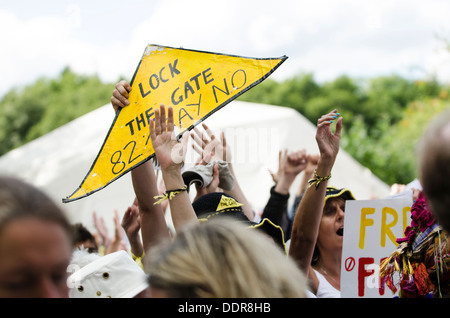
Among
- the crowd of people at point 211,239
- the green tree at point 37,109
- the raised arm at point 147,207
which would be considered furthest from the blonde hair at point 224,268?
the green tree at point 37,109

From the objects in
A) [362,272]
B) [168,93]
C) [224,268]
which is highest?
[168,93]

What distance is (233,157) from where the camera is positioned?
23.7 feet

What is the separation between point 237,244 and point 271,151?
5.99 meters

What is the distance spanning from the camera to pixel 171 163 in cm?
195

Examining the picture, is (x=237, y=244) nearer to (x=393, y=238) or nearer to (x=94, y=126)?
(x=393, y=238)

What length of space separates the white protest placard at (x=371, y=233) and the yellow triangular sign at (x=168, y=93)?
0.92m

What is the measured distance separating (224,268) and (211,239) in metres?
0.08

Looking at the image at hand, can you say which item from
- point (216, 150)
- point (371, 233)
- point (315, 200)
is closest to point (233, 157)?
point (216, 150)

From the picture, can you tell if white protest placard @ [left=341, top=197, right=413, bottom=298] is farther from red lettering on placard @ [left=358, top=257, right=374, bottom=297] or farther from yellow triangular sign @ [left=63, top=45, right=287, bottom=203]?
yellow triangular sign @ [left=63, top=45, right=287, bottom=203]

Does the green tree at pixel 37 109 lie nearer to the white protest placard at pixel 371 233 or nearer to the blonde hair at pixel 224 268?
the white protest placard at pixel 371 233

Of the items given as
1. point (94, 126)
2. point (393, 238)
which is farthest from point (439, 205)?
point (94, 126)

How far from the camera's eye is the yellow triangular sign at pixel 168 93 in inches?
82.7

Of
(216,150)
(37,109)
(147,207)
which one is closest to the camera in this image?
(147,207)

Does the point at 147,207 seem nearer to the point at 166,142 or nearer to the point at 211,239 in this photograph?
the point at 166,142
